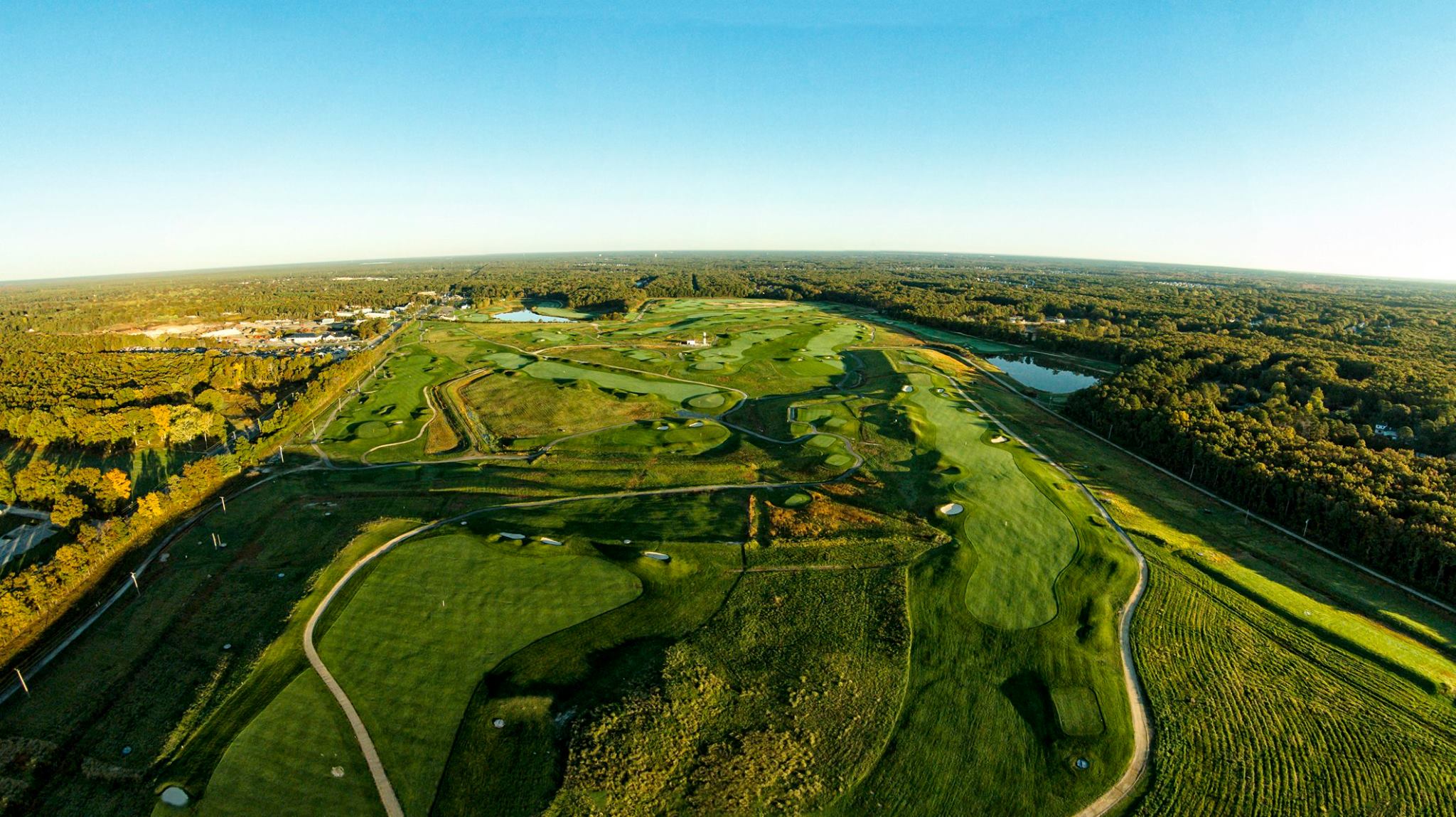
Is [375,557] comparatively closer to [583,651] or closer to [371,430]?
[583,651]

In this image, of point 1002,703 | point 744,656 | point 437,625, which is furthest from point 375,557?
point 1002,703

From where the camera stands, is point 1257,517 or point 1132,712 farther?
point 1257,517

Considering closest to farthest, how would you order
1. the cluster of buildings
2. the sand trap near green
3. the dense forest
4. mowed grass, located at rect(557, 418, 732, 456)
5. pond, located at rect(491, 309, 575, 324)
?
the sand trap near green
the dense forest
mowed grass, located at rect(557, 418, 732, 456)
the cluster of buildings
pond, located at rect(491, 309, 575, 324)

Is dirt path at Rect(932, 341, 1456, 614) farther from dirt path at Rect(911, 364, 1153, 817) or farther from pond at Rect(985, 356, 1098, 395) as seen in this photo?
pond at Rect(985, 356, 1098, 395)

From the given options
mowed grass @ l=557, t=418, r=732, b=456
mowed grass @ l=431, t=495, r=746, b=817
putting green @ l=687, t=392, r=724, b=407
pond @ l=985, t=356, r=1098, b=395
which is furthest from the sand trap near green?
pond @ l=985, t=356, r=1098, b=395

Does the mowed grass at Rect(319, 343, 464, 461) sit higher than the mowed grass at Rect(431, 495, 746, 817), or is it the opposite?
the mowed grass at Rect(319, 343, 464, 461)

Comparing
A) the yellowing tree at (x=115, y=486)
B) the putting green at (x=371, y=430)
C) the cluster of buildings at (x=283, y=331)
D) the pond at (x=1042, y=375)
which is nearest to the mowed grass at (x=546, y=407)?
the putting green at (x=371, y=430)

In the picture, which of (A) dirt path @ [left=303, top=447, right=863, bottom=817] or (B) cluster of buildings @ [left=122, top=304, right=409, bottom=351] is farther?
(B) cluster of buildings @ [left=122, top=304, right=409, bottom=351]
